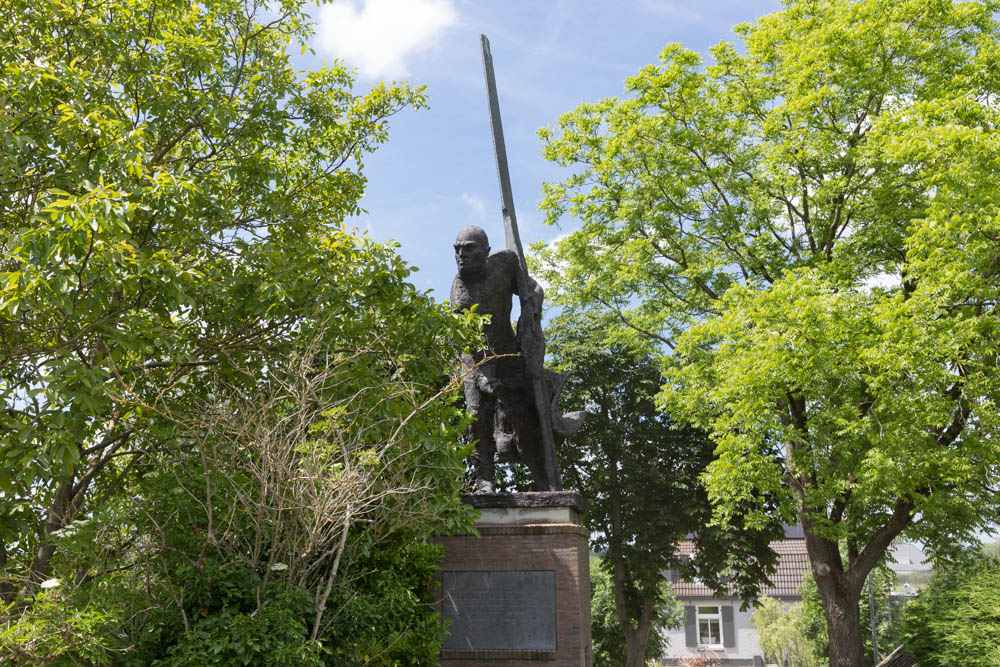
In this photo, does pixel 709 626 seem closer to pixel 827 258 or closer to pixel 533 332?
pixel 827 258

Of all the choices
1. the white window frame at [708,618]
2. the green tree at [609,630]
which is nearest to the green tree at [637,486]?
the green tree at [609,630]

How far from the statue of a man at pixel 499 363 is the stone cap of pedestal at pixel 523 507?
0.55 m

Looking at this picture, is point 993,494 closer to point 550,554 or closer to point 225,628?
point 550,554

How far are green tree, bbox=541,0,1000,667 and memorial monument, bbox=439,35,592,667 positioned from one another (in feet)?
18.1

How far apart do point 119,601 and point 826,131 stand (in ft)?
47.1

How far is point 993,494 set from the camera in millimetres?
14680

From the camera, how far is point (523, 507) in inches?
332

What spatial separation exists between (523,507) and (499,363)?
177 cm

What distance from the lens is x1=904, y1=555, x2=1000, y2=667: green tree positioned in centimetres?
1433

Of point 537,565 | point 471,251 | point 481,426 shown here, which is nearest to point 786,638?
point 481,426

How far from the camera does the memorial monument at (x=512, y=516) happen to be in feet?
26.1

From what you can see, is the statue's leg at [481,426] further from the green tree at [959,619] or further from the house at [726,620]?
the house at [726,620]

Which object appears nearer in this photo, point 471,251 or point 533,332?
point 471,251

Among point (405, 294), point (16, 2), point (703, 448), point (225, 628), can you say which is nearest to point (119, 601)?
point (225, 628)
